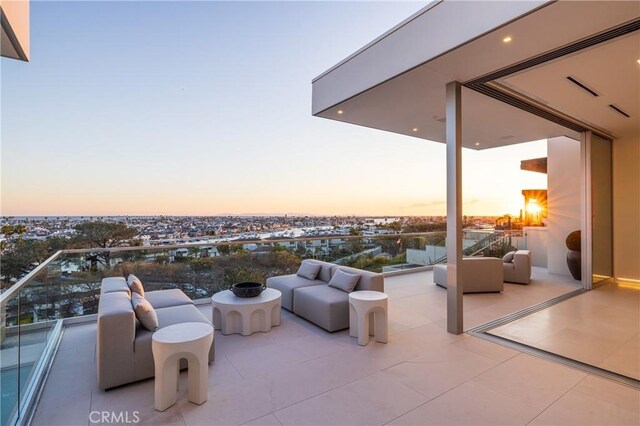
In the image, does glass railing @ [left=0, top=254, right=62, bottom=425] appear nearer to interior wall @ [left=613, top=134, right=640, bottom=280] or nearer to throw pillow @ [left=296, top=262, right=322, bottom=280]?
throw pillow @ [left=296, top=262, right=322, bottom=280]

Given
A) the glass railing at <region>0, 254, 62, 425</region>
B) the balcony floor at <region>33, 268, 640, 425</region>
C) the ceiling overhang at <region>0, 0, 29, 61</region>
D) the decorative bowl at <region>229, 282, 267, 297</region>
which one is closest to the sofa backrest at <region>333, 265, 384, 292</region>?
the balcony floor at <region>33, 268, 640, 425</region>

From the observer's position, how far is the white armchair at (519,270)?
19.9 ft

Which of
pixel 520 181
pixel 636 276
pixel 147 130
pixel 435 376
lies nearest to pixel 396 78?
pixel 435 376

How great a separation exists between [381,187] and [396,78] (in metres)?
6.19

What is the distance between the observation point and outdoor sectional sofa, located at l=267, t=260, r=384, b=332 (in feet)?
11.9

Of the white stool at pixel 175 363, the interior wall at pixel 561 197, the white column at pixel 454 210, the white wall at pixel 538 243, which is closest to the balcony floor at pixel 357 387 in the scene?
the white stool at pixel 175 363

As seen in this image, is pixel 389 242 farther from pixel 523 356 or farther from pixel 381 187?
pixel 523 356

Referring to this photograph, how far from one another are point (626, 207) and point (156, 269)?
8.94 meters

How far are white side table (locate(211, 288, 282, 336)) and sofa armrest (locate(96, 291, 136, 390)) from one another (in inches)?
45.6

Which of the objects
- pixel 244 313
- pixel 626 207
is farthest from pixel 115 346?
pixel 626 207

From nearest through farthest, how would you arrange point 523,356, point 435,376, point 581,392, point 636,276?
point 581,392
point 435,376
point 523,356
point 636,276

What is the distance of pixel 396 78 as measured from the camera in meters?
3.55

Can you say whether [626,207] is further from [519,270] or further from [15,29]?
[15,29]

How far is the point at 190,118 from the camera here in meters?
6.69
